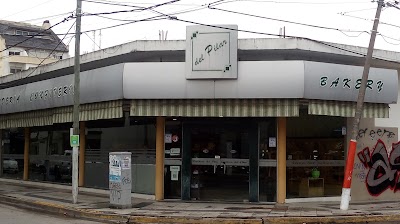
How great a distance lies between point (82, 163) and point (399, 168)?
12.5 meters

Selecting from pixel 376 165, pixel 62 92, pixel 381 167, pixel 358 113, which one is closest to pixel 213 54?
pixel 358 113

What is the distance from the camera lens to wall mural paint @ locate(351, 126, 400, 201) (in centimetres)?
1669

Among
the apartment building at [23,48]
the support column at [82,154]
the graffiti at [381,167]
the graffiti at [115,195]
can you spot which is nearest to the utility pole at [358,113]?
the graffiti at [381,167]

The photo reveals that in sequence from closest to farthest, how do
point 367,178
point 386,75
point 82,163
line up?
point 386,75
point 367,178
point 82,163

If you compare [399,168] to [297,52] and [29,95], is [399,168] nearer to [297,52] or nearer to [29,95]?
[297,52]

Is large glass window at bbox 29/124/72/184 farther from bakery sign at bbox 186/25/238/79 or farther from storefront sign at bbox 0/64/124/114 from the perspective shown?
bakery sign at bbox 186/25/238/79

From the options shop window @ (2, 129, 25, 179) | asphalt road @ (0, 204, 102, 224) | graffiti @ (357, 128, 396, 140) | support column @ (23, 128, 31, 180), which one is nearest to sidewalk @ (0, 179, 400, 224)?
asphalt road @ (0, 204, 102, 224)

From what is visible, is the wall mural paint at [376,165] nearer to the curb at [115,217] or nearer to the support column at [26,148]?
the curb at [115,217]

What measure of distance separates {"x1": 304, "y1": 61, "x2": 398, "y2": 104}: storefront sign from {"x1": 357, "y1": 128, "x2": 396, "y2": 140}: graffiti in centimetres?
171

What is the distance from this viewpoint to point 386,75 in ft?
50.8

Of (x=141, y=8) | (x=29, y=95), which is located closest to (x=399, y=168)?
(x=141, y=8)

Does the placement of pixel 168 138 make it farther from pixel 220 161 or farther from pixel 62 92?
pixel 62 92

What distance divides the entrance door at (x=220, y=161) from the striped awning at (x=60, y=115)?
8.90 ft

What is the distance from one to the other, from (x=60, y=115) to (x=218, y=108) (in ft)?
23.9
